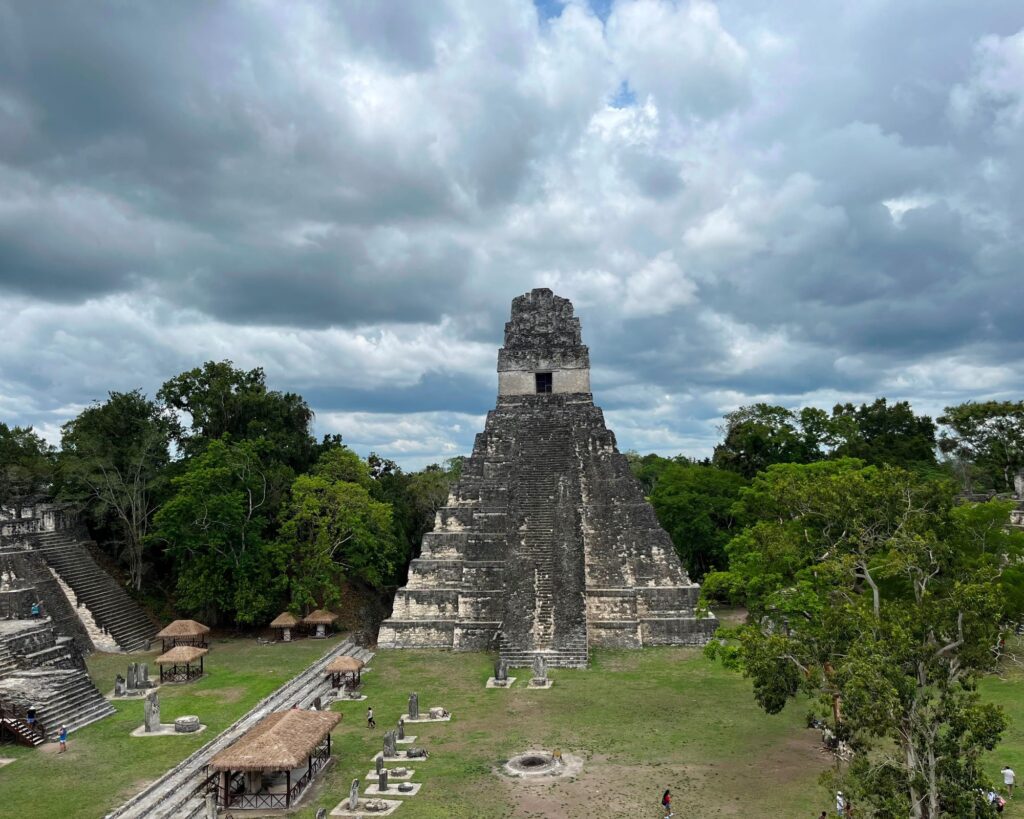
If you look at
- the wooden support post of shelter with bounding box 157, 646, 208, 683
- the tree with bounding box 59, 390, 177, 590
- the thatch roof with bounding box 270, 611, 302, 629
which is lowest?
the wooden support post of shelter with bounding box 157, 646, 208, 683

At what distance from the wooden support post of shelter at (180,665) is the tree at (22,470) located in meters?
11.0

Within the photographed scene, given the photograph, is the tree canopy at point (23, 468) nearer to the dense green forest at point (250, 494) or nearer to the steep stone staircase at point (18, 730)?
the dense green forest at point (250, 494)

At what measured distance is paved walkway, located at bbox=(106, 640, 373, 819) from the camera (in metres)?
14.4

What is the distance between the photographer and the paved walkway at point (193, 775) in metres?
14.4

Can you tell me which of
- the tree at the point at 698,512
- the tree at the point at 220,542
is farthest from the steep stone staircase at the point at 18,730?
the tree at the point at 698,512

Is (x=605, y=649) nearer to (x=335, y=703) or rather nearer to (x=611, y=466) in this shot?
(x=611, y=466)

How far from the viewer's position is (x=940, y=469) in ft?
158

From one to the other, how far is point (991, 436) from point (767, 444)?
12244 millimetres

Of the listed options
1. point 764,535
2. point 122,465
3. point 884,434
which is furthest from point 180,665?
point 884,434

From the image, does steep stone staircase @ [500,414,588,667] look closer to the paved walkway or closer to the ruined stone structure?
the paved walkway

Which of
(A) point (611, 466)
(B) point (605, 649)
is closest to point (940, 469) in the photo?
(A) point (611, 466)

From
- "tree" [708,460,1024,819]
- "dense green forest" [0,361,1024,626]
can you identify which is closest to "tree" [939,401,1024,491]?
"dense green forest" [0,361,1024,626]

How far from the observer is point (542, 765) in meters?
16.2

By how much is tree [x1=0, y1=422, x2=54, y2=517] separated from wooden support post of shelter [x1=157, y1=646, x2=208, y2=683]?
11.0 m
